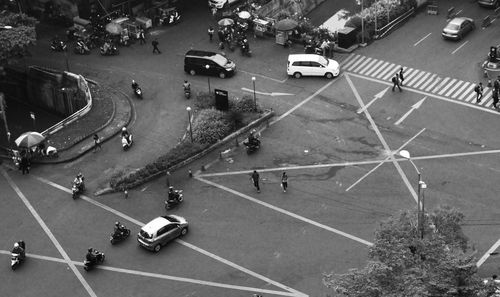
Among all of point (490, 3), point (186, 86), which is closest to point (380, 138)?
point (186, 86)

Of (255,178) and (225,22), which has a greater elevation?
(225,22)

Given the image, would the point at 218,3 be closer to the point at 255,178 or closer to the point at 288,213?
the point at 255,178

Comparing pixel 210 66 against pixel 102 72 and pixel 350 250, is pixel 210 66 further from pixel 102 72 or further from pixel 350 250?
pixel 350 250

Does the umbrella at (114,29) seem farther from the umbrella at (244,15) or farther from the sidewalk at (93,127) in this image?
the umbrella at (244,15)

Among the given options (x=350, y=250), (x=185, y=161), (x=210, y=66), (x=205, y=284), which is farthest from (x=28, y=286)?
(x=210, y=66)

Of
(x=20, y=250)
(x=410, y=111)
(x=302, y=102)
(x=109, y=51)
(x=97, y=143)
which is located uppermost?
(x=109, y=51)

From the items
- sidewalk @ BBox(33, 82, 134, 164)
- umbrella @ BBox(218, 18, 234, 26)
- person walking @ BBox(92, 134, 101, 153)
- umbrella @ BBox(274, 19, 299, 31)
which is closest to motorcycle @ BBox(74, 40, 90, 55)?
sidewalk @ BBox(33, 82, 134, 164)

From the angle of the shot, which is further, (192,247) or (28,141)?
(28,141)

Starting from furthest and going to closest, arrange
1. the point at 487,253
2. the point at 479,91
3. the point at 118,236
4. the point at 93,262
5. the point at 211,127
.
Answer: the point at 479,91 → the point at 211,127 → the point at 118,236 → the point at 93,262 → the point at 487,253
